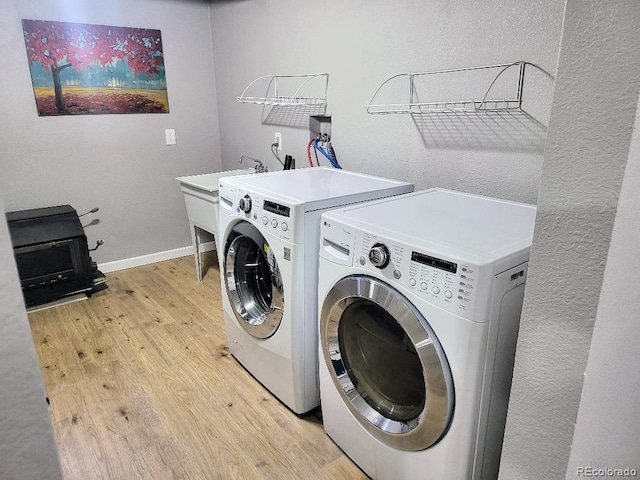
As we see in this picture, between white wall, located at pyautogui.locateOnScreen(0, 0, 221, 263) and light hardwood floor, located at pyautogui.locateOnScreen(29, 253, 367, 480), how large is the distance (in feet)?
2.63

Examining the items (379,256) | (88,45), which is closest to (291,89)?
(88,45)

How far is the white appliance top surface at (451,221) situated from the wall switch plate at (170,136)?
235cm

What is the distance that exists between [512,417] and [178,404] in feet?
5.12

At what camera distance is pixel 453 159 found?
1.89 meters

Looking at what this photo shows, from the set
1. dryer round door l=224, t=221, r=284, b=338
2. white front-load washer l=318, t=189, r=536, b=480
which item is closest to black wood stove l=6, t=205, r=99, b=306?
dryer round door l=224, t=221, r=284, b=338

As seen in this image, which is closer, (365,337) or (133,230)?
(365,337)

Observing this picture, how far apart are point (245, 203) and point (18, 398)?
137cm

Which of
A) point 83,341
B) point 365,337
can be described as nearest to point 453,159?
point 365,337

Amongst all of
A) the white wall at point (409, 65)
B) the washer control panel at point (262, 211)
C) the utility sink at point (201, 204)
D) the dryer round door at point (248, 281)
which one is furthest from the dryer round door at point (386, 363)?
the utility sink at point (201, 204)

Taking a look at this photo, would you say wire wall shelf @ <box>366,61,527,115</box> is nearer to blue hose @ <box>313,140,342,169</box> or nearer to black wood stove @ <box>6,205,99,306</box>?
blue hose @ <box>313,140,342,169</box>

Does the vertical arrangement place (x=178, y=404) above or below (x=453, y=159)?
below

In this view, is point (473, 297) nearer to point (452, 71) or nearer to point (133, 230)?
point (452, 71)
